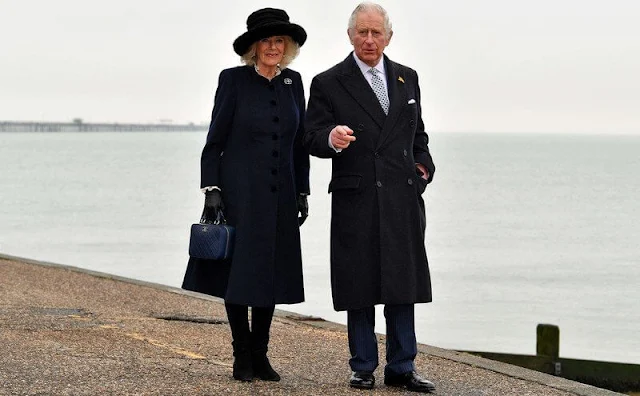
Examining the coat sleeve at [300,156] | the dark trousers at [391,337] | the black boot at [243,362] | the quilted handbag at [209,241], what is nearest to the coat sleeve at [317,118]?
the coat sleeve at [300,156]

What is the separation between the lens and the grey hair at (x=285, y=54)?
27.2 ft

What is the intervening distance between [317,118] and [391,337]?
4.12 ft

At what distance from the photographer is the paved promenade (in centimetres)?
834

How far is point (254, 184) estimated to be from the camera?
328 inches

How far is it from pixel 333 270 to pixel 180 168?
12432 cm

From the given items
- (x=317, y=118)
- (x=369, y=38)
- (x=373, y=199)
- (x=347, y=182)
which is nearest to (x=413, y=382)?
(x=373, y=199)

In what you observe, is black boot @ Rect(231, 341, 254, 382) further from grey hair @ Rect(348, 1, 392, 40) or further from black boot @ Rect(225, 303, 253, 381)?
grey hair @ Rect(348, 1, 392, 40)

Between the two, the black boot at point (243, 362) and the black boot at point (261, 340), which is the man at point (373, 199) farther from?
the black boot at point (243, 362)

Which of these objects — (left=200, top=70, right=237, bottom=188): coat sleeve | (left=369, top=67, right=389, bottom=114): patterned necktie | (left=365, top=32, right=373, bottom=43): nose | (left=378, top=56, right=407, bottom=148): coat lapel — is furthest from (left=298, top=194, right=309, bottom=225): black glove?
(left=365, top=32, right=373, bottom=43): nose

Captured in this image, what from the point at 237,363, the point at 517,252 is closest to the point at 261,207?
the point at 237,363

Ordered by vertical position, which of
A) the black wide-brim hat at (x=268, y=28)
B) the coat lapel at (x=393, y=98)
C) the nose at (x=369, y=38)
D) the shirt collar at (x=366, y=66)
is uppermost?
the black wide-brim hat at (x=268, y=28)

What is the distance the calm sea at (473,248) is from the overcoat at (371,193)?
55.8ft

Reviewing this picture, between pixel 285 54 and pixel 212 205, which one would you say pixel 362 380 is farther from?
pixel 285 54

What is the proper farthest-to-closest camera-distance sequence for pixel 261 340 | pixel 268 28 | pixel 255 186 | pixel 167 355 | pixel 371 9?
1. pixel 167 355
2. pixel 261 340
3. pixel 255 186
4. pixel 268 28
5. pixel 371 9
